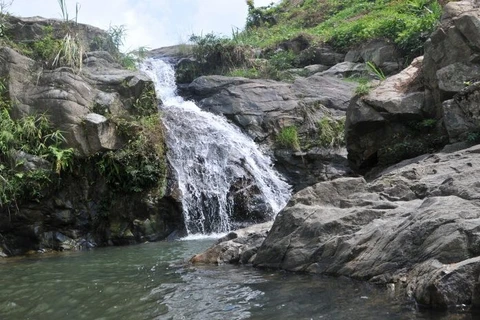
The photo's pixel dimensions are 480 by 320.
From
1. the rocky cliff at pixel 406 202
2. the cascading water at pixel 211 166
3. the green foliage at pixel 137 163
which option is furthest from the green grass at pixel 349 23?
the green foliage at pixel 137 163

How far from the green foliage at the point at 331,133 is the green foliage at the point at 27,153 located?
671 cm

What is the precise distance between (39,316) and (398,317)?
337cm

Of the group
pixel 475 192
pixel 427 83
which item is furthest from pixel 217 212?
pixel 475 192

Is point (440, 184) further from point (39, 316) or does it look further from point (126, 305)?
point (39, 316)

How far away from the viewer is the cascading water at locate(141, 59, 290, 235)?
39.6 feet

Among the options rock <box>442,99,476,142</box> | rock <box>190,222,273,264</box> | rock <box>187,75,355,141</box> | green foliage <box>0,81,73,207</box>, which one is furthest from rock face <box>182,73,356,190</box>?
rock <box>190,222,273,264</box>

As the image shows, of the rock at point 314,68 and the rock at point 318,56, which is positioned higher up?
the rock at point 318,56

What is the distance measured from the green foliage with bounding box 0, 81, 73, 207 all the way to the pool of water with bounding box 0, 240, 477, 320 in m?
3.06

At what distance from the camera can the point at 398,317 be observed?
3773 mm

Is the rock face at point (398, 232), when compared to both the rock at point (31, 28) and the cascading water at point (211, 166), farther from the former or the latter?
the rock at point (31, 28)

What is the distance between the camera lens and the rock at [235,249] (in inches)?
271

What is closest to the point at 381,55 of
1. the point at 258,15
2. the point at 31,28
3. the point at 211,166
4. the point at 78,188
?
the point at 211,166

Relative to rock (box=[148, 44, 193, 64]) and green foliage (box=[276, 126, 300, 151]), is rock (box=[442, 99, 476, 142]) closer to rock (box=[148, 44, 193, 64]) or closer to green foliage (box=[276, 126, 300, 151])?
green foliage (box=[276, 126, 300, 151])

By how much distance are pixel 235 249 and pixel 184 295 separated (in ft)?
6.37
